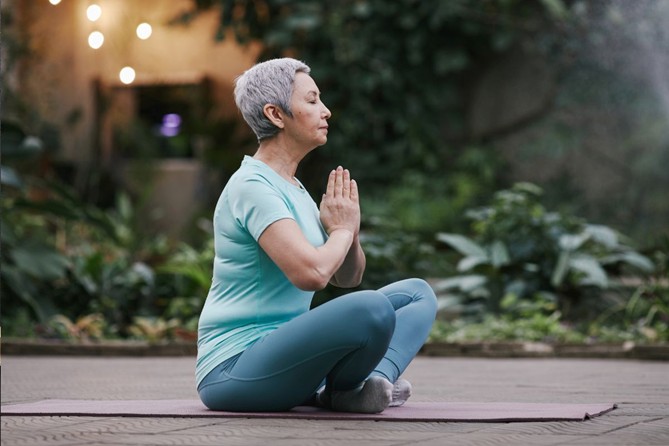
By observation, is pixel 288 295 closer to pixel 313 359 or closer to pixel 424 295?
pixel 313 359

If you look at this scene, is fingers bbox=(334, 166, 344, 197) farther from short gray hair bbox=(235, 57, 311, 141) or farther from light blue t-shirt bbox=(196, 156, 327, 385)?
short gray hair bbox=(235, 57, 311, 141)

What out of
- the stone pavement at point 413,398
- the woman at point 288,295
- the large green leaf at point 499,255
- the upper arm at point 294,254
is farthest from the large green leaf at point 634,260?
the upper arm at point 294,254

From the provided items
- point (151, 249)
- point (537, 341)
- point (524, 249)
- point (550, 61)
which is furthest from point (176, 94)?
point (537, 341)

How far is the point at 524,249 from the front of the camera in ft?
27.8

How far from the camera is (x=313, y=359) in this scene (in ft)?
11.3

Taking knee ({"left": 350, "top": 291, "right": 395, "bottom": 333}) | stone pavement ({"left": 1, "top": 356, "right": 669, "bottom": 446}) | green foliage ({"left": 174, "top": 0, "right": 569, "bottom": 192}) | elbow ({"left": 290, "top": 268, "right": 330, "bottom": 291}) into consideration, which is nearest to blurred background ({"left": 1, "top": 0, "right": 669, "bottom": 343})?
green foliage ({"left": 174, "top": 0, "right": 569, "bottom": 192})

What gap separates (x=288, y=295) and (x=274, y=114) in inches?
21.8

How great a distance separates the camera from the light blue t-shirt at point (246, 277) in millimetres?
3547

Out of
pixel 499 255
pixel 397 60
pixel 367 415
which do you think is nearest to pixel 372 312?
pixel 367 415

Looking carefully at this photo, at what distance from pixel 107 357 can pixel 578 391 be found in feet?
12.4

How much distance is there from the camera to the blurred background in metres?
8.97

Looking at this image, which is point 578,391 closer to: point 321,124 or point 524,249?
point 321,124

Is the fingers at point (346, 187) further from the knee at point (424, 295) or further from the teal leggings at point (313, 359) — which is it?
the knee at point (424, 295)

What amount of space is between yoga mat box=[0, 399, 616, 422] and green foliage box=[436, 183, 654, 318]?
14.1 feet
